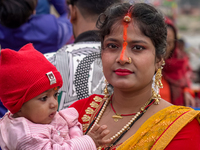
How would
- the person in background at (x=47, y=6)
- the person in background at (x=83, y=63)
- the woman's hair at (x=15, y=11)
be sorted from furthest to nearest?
the person in background at (x=47, y=6), the woman's hair at (x=15, y=11), the person in background at (x=83, y=63)

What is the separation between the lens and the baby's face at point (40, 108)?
5.94ft

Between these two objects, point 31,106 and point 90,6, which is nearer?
point 31,106

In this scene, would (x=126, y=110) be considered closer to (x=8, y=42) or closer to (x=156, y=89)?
(x=156, y=89)

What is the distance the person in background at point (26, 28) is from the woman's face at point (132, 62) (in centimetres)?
164

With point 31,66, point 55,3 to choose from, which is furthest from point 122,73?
point 55,3

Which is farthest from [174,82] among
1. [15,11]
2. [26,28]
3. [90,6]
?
[15,11]

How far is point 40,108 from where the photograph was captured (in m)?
1.81

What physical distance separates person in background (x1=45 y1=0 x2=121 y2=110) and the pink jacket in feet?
2.20

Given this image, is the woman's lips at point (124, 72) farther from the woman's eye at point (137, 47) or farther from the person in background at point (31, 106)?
the person in background at point (31, 106)

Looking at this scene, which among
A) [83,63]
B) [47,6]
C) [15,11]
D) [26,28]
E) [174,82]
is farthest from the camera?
[174,82]

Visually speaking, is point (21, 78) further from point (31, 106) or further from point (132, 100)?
point (132, 100)

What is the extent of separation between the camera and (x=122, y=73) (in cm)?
183

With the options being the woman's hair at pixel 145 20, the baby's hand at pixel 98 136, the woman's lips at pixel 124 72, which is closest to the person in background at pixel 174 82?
the woman's hair at pixel 145 20

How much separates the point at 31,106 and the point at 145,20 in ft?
2.97
